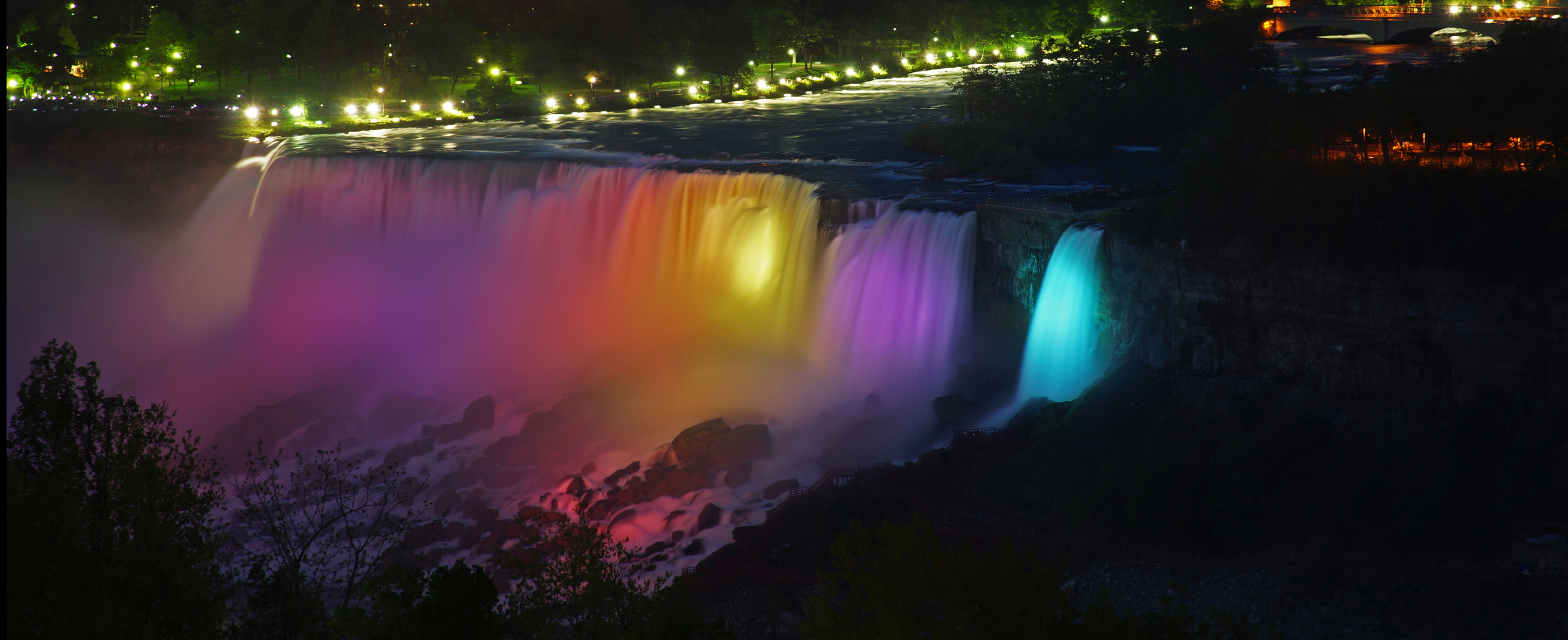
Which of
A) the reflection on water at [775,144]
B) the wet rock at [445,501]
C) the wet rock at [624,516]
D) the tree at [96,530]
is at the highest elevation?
the reflection on water at [775,144]

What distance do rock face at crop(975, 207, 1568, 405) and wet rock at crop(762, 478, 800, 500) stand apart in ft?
26.2

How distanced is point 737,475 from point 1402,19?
187 feet

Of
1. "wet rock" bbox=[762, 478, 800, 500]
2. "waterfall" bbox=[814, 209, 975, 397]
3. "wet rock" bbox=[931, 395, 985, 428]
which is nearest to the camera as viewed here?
"wet rock" bbox=[762, 478, 800, 500]

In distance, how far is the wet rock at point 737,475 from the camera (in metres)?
28.0

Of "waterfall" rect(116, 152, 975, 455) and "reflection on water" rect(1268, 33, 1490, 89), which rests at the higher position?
"reflection on water" rect(1268, 33, 1490, 89)

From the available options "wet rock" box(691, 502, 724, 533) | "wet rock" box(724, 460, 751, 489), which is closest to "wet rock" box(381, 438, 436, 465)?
"wet rock" box(724, 460, 751, 489)

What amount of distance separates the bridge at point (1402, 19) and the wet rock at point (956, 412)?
37.7 metres

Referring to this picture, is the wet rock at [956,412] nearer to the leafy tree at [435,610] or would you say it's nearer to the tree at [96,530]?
the leafy tree at [435,610]

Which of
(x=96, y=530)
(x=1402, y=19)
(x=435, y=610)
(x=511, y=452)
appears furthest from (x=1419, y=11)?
(x=96, y=530)

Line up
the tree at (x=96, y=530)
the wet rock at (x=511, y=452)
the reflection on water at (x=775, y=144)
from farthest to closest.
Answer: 1. the reflection on water at (x=775, y=144)
2. the wet rock at (x=511, y=452)
3. the tree at (x=96, y=530)

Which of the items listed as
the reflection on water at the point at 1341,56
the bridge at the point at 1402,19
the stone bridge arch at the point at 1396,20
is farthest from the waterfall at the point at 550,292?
the stone bridge arch at the point at 1396,20

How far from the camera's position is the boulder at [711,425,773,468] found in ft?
94.5

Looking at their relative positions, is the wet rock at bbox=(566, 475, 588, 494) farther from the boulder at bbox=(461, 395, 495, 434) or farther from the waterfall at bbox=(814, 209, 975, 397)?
the waterfall at bbox=(814, 209, 975, 397)

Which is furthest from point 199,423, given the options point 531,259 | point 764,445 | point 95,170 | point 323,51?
point 323,51
